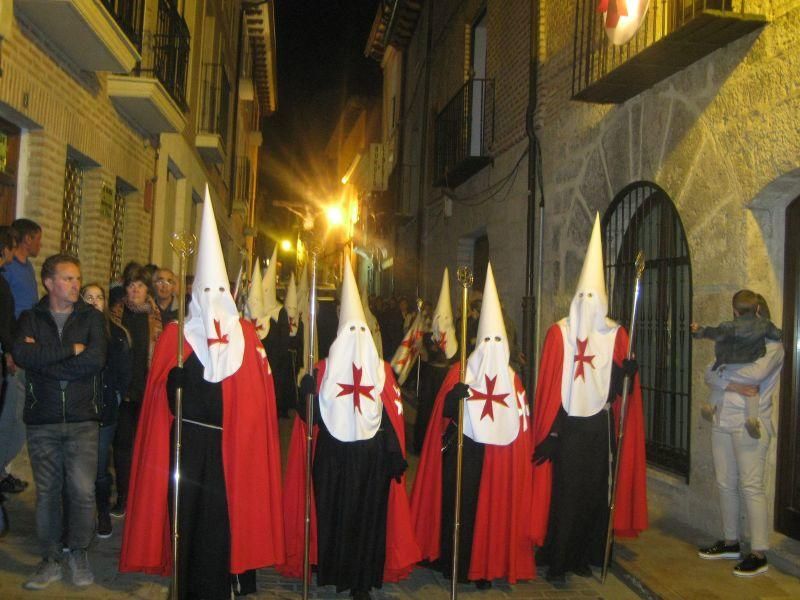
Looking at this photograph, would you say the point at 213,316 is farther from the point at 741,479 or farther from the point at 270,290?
the point at 270,290

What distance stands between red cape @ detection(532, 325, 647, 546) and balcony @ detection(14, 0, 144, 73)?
4.76 m

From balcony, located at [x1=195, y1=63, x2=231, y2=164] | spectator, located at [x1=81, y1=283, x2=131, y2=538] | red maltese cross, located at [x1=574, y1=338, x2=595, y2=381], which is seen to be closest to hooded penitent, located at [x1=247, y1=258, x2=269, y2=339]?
spectator, located at [x1=81, y1=283, x2=131, y2=538]

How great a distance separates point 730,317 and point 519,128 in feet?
19.9

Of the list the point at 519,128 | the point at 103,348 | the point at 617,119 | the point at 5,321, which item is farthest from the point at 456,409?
the point at 519,128

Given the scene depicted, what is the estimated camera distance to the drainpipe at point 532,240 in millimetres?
10711

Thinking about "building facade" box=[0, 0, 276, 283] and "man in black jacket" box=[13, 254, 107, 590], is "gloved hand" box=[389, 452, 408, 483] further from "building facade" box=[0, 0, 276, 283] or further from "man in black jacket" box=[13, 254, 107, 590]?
"building facade" box=[0, 0, 276, 283]

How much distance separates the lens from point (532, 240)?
35.9 feet

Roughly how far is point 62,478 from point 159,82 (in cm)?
584

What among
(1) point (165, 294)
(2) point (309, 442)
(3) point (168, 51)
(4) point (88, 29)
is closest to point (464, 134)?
(3) point (168, 51)

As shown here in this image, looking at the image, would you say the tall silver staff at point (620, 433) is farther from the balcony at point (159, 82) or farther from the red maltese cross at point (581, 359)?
the balcony at point (159, 82)

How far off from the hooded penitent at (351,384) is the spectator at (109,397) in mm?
1703

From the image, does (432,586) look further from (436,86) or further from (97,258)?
(436,86)

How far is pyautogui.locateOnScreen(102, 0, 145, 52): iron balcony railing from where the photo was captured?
7988mm

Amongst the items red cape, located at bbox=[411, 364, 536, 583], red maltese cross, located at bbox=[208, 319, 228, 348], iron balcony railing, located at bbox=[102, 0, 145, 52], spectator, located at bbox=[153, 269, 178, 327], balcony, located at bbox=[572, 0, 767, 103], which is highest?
iron balcony railing, located at bbox=[102, 0, 145, 52]
